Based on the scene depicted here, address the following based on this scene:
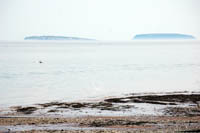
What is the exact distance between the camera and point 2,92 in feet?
124

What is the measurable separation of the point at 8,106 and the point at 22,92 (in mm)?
8947

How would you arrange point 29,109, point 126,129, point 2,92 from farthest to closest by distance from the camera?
point 2,92
point 29,109
point 126,129

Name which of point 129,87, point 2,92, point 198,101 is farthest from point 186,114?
point 2,92

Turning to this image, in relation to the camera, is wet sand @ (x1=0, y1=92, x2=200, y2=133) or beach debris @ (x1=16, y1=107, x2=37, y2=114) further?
beach debris @ (x1=16, y1=107, x2=37, y2=114)

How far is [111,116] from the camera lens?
2291 cm

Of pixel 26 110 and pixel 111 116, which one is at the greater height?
pixel 26 110

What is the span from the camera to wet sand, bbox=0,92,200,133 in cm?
1844

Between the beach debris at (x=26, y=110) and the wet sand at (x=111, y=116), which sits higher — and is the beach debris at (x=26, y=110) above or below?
above

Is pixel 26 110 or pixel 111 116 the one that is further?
pixel 26 110

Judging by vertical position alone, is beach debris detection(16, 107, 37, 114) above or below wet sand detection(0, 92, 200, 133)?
above

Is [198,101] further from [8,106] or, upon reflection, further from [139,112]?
[8,106]

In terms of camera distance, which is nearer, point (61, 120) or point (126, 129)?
point (126, 129)

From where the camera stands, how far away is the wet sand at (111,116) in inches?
726

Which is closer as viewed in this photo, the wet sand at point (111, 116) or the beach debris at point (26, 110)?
the wet sand at point (111, 116)
